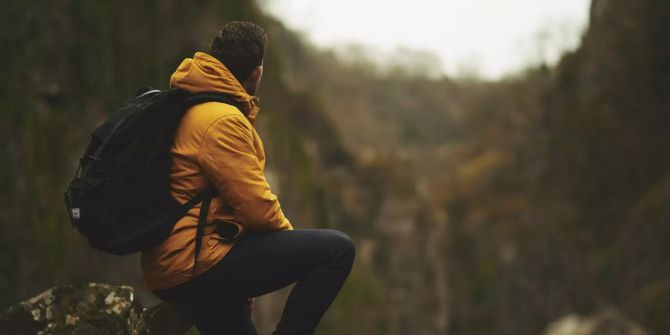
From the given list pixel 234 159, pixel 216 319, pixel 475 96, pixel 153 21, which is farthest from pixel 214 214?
pixel 475 96

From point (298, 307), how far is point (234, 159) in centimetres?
74

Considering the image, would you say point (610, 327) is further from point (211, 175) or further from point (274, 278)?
point (211, 175)

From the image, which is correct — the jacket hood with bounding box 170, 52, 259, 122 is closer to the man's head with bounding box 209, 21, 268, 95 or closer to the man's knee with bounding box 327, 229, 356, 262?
the man's head with bounding box 209, 21, 268, 95

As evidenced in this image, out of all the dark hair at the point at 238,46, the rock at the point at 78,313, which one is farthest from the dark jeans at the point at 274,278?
the dark hair at the point at 238,46

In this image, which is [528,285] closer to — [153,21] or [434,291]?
[434,291]

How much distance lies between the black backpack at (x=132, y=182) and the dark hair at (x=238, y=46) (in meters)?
0.16

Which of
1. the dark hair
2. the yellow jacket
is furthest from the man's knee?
the dark hair

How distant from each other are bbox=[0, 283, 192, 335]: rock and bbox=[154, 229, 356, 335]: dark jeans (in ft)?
1.36

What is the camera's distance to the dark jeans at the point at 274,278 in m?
3.60

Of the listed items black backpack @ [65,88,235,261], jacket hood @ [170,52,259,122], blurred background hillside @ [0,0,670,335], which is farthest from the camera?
blurred background hillside @ [0,0,670,335]

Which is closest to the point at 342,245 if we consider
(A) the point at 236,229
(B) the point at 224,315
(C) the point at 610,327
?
(A) the point at 236,229

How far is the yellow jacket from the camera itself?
136 inches

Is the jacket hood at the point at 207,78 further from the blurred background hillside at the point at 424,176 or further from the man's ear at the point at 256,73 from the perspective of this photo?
the blurred background hillside at the point at 424,176

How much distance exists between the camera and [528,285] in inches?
1083
